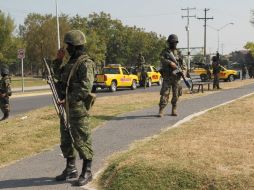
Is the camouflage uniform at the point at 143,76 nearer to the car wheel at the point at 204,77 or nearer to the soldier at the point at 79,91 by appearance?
the car wheel at the point at 204,77

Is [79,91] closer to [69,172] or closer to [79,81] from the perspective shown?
[79,81]

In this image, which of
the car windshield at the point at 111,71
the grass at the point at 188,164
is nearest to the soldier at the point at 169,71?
the grass at the point at 188,164

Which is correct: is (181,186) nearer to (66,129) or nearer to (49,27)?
(66,129)

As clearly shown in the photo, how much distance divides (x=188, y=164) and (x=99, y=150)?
249 centimetres

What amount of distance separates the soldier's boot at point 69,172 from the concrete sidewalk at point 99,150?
117 millimetres

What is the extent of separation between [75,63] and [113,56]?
6755 cm

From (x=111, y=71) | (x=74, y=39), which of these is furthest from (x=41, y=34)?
(x=74, y=39)

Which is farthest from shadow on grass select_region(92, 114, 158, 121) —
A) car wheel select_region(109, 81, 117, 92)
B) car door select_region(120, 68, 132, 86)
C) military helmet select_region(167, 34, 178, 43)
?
car door select_region(120, 68, 132, 86)

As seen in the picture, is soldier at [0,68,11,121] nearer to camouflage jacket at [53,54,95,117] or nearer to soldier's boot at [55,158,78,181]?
soldier's boot at [55,158,78,181]

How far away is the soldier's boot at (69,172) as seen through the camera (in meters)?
6.55

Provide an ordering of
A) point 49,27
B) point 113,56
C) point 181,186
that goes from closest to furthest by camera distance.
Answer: point 181,186 < point 49,27 < point 113,56

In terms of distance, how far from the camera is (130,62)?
78312 millimetres

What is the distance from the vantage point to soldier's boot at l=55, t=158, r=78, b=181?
6555 mm

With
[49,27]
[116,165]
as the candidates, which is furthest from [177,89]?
[49,27]
